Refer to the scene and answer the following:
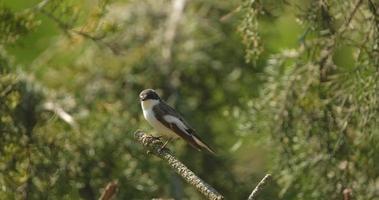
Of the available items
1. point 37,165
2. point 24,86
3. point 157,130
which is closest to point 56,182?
point 37,165

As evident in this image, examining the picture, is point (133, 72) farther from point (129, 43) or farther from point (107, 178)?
point (107, 178)

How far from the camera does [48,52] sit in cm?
665

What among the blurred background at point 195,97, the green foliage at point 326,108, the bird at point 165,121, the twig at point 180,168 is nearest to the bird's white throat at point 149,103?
the bird at point 165,121

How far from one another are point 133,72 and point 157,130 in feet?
4.66

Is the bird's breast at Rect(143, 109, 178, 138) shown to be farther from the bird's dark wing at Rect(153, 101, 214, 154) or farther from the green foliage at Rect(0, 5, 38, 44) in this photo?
the green foliage at Rect(0, 5, 38, 44)

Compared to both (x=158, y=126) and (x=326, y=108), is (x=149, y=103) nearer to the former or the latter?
(x=158, y=126)

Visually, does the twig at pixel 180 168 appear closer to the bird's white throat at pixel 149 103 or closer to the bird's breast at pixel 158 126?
the bird's breast at pixel 158 126

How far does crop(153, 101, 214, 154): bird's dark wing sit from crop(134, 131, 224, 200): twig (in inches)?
17.2

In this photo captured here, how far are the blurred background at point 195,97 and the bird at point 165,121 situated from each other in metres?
0.35

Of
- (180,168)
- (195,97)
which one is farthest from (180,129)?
(195,97)

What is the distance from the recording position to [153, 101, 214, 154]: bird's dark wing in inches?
183

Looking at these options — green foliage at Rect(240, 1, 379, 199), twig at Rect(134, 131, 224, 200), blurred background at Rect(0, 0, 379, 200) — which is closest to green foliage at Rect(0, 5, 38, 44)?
blurred background at Rect(0, 0, 379, 200)

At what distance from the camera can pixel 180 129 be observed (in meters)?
4.80

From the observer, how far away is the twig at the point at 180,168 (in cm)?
325
